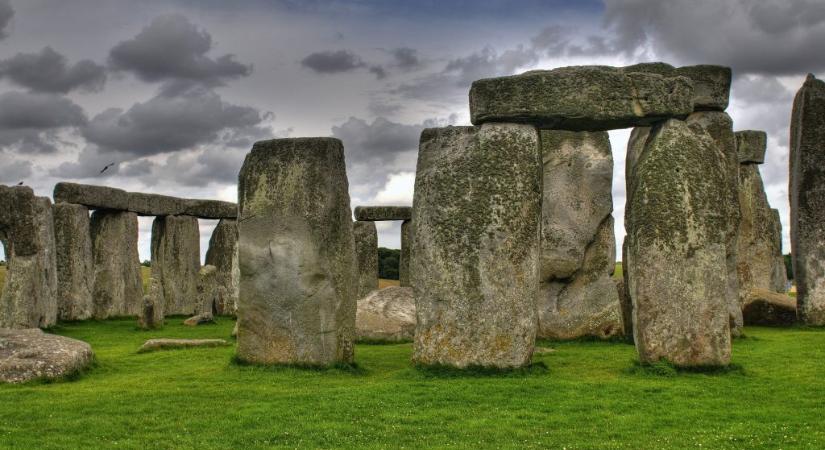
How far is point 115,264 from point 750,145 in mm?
16401

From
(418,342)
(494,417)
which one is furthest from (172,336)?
(494,417)

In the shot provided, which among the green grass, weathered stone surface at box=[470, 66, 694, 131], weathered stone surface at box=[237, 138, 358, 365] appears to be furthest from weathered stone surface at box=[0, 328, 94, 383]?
weathered stone surface at box=[470, 66, 694, 131]

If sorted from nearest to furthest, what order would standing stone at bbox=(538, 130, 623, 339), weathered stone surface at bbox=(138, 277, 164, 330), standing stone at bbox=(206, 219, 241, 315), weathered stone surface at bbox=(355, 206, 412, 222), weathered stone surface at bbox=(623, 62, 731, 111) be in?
standing stone at bbox=(538, 130, 623, 339) → weathered stone surface at bbox=(623, 62, 731, 111) → weathered stone surface at bbox=(138, 277, 164, 330) → standing stone at bbox=(206, 219, 241, 315) → weathered stone surface at bbox=(355, 206, 412, 222)

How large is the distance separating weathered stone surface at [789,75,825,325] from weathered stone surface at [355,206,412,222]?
485 inches

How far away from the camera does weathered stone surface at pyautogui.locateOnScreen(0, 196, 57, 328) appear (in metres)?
17.8

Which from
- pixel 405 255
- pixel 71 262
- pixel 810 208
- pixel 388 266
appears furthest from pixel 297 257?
pixel 388 266

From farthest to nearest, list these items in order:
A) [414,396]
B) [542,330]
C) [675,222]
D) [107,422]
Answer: [542,330] < [675,222] < [414,396] < [107,422]

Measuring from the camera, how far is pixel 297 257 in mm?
11898

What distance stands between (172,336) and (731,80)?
11.6 metres

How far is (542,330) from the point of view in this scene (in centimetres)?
1658

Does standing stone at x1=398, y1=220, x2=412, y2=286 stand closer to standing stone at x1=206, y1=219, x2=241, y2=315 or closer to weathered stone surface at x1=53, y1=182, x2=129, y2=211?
standing stone at x1=206, y1=219, x2=241, y2=315

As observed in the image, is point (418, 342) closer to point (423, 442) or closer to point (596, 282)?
point (423, 442)

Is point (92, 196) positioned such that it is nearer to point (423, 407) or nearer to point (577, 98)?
point (577, 98)

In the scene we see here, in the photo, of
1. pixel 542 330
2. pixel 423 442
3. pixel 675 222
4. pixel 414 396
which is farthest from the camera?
pixel 542 330
